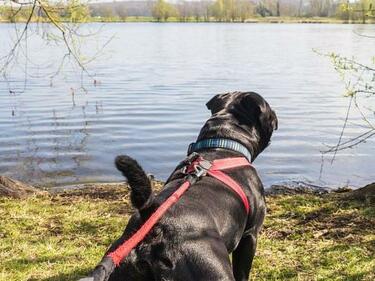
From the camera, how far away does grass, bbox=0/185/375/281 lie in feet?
17.1

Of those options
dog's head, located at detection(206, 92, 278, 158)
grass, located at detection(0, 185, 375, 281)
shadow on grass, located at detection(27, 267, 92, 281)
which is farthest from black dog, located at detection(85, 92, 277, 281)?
shadow on grass, located at detection(27, 267, 92, 281)

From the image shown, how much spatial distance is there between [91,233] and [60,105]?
49.6 feet

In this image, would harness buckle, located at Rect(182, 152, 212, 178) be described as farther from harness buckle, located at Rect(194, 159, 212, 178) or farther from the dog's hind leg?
the dog's hind leg

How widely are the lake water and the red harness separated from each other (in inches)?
292

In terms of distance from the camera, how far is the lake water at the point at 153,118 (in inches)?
499

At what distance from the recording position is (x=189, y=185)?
12.2 ft

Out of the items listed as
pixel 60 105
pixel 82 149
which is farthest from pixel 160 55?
pixel 82 149

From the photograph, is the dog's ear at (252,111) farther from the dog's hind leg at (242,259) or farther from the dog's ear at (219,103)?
the dog's hind leg at (242,259)

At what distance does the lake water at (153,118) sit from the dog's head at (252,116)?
256 inches

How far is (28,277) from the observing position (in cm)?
503

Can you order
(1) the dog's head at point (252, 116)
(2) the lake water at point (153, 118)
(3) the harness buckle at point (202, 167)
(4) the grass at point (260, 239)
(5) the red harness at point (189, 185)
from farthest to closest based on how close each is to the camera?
(2) the lake water at point (153, 118), (4) the grass at point (260, 239), (1) the dog's head at point (252, 116), (3) the harness buckle at point (202, 167), (5) the red harness at point (189, 185)

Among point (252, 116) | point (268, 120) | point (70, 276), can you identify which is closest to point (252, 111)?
point (252, 116)

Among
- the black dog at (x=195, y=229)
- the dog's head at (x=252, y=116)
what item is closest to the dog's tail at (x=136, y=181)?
the black dog at (x=195, y=229)

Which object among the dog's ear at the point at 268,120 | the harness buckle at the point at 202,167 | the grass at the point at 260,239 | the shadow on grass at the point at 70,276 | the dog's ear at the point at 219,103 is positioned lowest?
the grass at the point at 260,239
